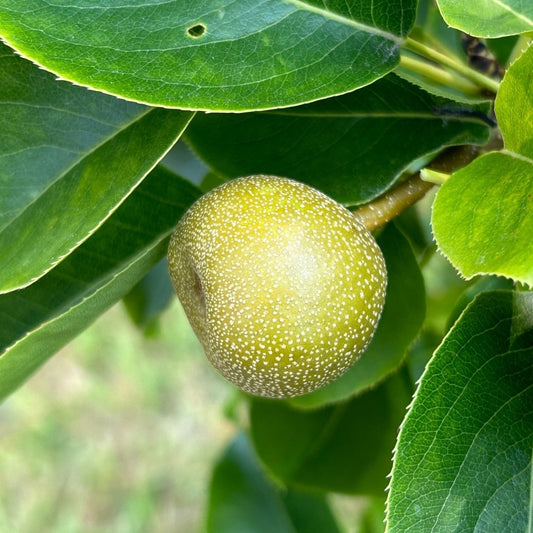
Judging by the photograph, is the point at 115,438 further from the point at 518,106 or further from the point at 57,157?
the point at 518,106

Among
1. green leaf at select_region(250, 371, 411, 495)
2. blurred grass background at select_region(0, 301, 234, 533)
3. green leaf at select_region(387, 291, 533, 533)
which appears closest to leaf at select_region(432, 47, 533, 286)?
green leaf at select_region(387, 291, 533, 533)

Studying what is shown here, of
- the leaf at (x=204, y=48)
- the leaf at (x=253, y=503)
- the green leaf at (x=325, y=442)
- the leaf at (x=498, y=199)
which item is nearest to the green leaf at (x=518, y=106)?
the leaf at (x=498, y=199)

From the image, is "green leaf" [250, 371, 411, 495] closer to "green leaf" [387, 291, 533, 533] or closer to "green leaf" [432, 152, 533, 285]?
"green leaf" [387, 291, 533, 533]

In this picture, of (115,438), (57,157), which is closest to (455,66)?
(57,157)

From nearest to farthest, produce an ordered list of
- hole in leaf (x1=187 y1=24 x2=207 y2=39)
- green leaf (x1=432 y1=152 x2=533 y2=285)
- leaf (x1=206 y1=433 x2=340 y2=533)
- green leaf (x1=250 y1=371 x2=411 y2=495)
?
1. green leaf (x1=432 y1=152 x2=533 y2=285)
2. hole in leaf (x1=187 y1=24 x2=207 y2=39)
3. green leaf (x1=250 y1=371 x2=411 y2=495)
4. leaf (x1=206 y1=433 x2=340 y2=533)

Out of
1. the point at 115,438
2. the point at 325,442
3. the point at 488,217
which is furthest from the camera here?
the point at 115,438

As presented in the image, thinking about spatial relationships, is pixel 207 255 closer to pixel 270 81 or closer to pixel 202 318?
pixel 202 318

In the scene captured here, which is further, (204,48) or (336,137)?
(336,137)

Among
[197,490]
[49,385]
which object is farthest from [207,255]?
[49,385]

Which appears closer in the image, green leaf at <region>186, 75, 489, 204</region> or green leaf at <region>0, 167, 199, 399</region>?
green leaf at <region>0, 167, 199, 399</region>
